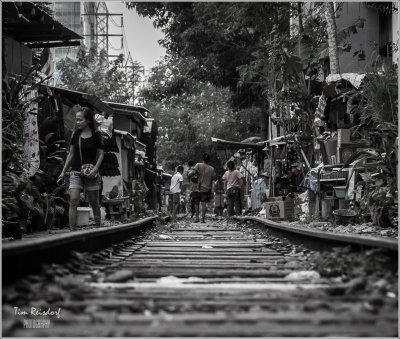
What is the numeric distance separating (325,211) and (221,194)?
11.7 meters

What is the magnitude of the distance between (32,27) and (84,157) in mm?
3504

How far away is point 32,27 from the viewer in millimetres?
10328

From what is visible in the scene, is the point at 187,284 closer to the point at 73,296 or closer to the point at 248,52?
the point at 73,296

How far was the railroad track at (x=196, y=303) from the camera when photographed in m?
2.44

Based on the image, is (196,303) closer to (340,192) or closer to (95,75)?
(340,192)

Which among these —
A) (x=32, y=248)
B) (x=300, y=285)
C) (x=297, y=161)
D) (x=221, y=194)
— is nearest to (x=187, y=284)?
(x=300, y=285)

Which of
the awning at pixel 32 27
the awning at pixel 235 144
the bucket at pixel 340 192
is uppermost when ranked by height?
the awning at pixel 32 27

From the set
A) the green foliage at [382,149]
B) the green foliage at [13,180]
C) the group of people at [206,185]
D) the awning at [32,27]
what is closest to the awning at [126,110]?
the group of people at [206,185]

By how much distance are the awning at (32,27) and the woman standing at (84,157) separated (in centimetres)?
218

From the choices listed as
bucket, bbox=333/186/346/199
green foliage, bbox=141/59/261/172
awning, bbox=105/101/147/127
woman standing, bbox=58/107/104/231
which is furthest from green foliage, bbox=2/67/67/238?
green foliage, bbox=141/59/261/172

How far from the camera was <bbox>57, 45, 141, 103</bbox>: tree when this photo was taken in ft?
104

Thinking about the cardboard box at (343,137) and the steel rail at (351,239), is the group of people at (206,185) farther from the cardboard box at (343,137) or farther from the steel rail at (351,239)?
the steel rail at (351,239)

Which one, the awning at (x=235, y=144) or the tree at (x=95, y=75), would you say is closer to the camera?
the awning at (x=235, y=144)

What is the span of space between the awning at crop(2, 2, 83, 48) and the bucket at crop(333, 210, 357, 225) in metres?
5.85
